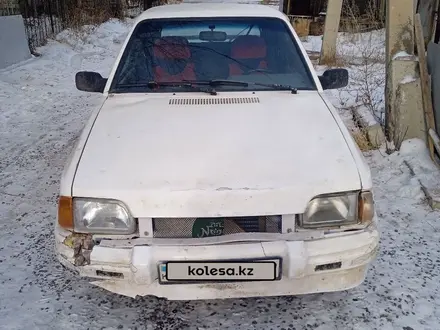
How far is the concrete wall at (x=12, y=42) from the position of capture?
32.4ft

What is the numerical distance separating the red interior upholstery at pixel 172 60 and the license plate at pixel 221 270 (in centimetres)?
157

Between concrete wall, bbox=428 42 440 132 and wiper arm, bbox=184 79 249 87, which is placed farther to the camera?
concrete wall, bbox=428 42 440 132

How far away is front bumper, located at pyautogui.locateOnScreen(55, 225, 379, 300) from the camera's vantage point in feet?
7.29

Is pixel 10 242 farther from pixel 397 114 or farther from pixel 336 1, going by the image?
pixel 336 1

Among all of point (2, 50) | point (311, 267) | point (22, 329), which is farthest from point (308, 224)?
point (2, 50)

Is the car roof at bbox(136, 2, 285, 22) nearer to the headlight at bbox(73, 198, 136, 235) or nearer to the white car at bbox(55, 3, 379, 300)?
the white car at bbox(55, 3, 379, 300)

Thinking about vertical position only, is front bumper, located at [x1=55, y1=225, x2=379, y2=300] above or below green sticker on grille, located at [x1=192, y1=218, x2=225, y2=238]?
below

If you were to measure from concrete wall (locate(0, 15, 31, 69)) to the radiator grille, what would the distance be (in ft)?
28.8

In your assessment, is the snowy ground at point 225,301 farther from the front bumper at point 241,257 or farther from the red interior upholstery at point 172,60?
the red interior upholstery at point 172,60

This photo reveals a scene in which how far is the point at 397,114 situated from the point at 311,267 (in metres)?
2.96

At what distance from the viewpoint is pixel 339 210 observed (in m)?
2.39

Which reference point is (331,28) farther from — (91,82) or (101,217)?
(101,217)

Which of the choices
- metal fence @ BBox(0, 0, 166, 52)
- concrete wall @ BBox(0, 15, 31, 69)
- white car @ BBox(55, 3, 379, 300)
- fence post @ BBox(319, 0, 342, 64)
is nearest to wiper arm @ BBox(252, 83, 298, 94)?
white car @ BBox(55, 3, 379, 300)

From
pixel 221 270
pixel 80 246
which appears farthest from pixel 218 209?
pixel 80 246
